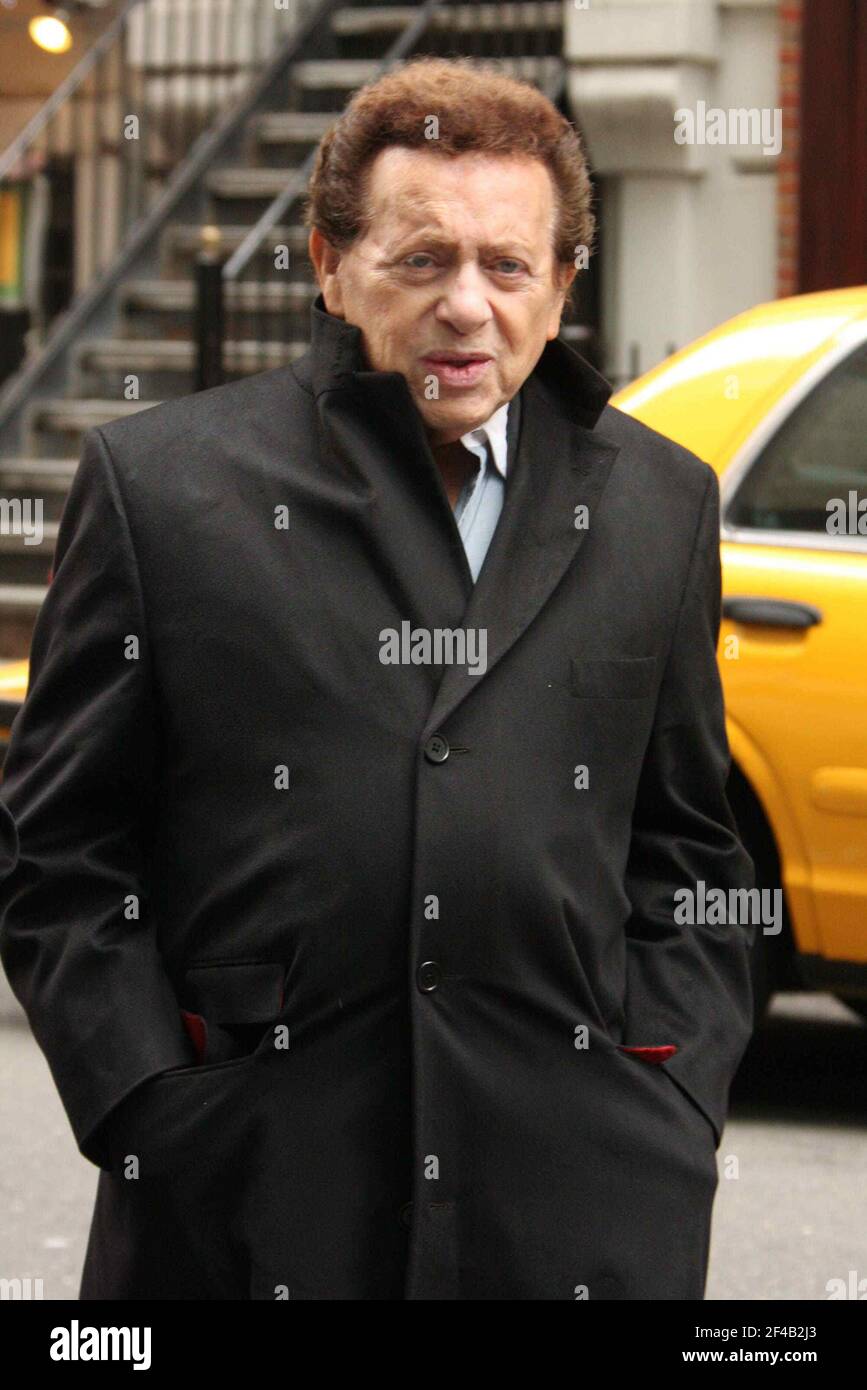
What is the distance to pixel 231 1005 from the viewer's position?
239 centimetres

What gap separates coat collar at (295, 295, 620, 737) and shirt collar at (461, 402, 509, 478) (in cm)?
2

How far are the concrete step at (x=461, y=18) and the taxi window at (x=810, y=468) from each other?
7.86 meters

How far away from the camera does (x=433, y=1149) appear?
2334 mm

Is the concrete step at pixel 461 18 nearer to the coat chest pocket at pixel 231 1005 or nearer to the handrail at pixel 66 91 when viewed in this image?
the handrail at pixel 66 91

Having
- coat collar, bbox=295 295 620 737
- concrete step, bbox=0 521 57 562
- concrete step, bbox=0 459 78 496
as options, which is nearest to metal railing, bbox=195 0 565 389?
concrete step, bbox=0 459 78 496

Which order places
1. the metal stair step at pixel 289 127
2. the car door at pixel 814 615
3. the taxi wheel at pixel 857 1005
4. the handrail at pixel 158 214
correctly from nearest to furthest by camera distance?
the car door at pixel 814 615 < the taxi wheel at pixel 857 1005 < the handrail at pixel 158 214 < the metal stair step at pixel 289 127

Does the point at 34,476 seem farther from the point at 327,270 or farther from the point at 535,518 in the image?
the point at 535,518

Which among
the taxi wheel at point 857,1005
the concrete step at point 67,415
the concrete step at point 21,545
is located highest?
the concrete step at point 67,415

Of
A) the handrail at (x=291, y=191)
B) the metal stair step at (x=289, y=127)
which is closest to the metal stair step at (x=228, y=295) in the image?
the handrail at (x=291, y=191)

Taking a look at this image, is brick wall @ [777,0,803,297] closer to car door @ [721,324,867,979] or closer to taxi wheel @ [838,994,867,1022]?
taxi wheel @ [838,994,867,1022]

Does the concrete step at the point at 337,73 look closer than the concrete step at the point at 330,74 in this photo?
Yes

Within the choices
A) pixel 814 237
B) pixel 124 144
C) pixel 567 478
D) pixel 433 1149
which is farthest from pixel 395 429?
pixel 124 144

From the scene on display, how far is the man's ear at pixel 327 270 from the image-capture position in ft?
8.31

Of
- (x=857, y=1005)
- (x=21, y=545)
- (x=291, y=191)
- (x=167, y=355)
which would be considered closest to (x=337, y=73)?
(x=291, y=191)
